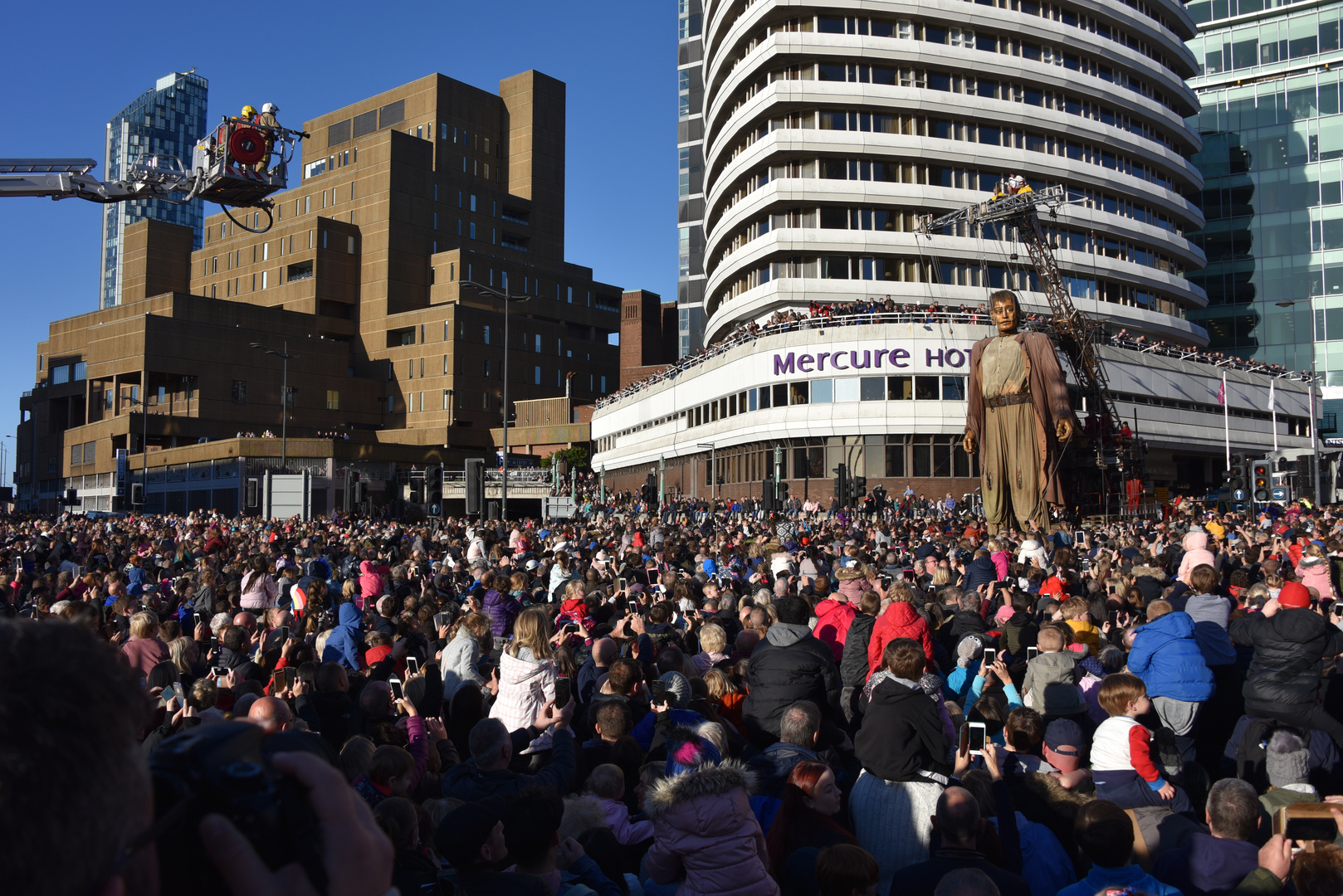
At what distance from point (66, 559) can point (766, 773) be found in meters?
18.8

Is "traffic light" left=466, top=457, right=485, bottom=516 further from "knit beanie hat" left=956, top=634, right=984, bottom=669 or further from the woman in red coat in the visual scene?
"knit beanie hat" left=956, top=634, right=984, bottom=669

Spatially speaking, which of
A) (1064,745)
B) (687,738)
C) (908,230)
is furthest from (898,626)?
(908,230)

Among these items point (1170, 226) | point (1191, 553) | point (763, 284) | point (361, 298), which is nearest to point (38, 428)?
point (361, 298)

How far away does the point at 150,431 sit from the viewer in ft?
269

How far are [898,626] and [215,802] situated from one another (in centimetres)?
704

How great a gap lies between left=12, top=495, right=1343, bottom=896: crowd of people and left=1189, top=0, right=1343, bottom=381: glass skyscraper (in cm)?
8274

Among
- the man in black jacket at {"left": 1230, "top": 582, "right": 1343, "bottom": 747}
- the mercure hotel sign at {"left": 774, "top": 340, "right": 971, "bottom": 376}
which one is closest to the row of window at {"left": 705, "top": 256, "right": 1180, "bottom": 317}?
the mercure hotel sign at {"left": 774, "top": 340, "right": 971, "bottom": 376}

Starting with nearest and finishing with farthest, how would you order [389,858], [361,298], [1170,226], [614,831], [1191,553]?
[389,858] < [614,831] < [1191,553] < [1170,226] < [361,298]

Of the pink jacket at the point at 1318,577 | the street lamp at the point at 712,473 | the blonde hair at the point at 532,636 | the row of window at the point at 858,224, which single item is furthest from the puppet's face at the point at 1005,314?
the row of window at the point at 858,224

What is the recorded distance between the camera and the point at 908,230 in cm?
5988

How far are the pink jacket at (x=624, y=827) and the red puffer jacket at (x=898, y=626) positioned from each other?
10.7ft

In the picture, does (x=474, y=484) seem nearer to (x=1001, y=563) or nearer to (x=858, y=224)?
(x=1001, y=563)

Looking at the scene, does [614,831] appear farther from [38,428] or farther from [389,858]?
[38,428]

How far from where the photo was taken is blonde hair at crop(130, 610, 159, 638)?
348 inches
